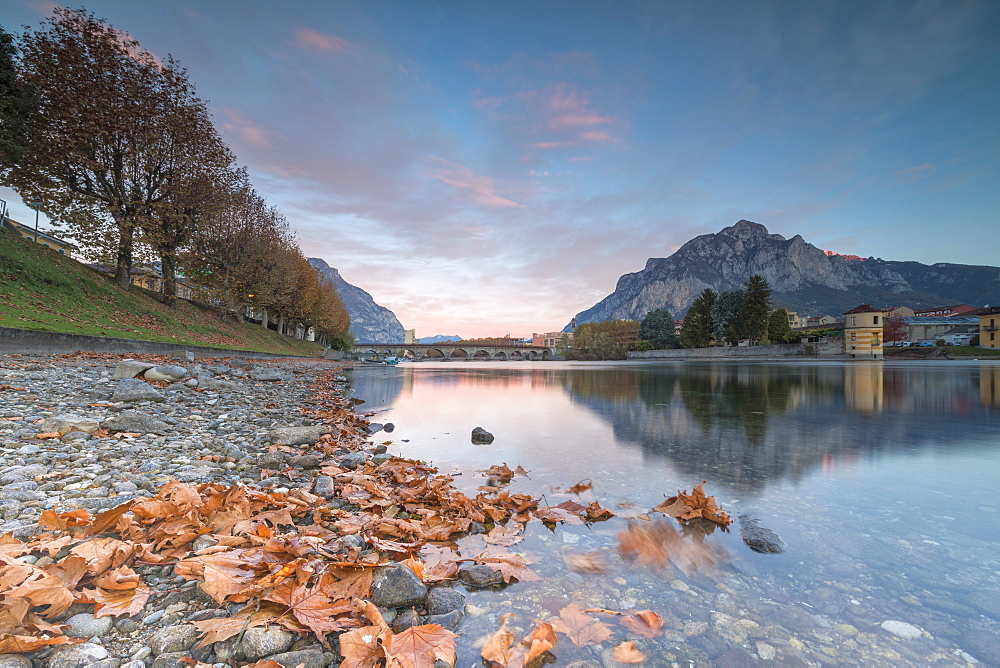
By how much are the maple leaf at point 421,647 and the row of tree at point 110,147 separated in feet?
100

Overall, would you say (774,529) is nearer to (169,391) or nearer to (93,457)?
(93,457)

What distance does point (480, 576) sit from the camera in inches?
120

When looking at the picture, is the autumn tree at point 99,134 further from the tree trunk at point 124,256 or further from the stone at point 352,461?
the stone at point 352,461

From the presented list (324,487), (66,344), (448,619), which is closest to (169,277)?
(66,344)

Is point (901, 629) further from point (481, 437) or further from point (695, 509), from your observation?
point (481, 437)

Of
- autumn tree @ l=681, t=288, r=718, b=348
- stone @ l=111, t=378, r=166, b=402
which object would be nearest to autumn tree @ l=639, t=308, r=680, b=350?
autumn tree @ l=681, t=288, r=718, b=348

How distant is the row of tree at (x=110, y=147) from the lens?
21.1m

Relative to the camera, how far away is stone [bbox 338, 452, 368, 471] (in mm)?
5855

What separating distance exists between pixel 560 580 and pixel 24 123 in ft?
110

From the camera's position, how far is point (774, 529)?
4.10 m

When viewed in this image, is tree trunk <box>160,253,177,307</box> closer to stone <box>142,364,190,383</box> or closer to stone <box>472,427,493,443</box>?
stone <box>142,364,190,383</box>

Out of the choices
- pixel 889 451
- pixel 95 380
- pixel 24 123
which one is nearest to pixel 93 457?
pixel 95 380

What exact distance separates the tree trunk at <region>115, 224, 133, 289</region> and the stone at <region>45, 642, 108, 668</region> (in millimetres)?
30418

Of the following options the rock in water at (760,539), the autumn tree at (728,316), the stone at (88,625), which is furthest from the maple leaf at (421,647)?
the autumn tree at (728,316)
